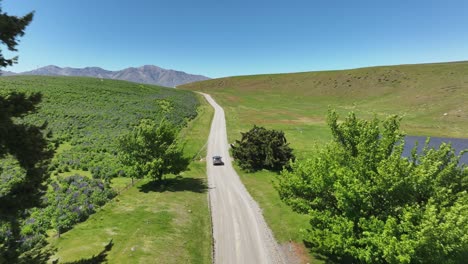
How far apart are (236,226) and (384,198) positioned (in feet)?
47.7

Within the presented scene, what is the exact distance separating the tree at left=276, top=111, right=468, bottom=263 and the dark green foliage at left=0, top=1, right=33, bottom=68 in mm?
15932

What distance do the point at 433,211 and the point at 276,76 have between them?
615ft

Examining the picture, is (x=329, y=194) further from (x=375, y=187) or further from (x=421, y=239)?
(x=421, y=239)

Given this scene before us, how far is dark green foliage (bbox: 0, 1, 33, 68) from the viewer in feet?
29.6

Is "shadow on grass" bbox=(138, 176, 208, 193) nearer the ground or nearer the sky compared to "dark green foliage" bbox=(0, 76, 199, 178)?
nearer the ground

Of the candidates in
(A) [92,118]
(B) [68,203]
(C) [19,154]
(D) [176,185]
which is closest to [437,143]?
(D) [176,185]

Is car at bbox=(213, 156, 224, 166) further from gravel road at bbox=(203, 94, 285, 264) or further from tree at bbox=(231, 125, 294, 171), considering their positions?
gravel road at bbox=(203, 94, 285, 264)

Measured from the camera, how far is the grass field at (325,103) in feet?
139

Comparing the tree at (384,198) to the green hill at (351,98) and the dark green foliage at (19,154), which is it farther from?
the green hill at (351,98)

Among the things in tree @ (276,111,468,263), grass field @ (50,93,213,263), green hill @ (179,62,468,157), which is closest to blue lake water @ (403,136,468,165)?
green hill @ (179,62,468,157)

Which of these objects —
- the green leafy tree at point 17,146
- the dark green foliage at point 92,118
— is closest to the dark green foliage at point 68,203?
the dark green foliage at point 92,118

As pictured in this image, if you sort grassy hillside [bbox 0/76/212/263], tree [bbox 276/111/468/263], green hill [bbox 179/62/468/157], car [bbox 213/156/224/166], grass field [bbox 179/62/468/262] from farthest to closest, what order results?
1. green hill [bbox 179/62/468/157]
2. car [bbox 213/156/224/166]
3. grass field [bbox 179/62/468/262]
4. grassy hillside [bbox 0/76/212/263]
5. tree [bbox 276/111/468/263]

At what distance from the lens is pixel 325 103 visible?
13150 cm

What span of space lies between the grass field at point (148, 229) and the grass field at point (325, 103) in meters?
7.10
